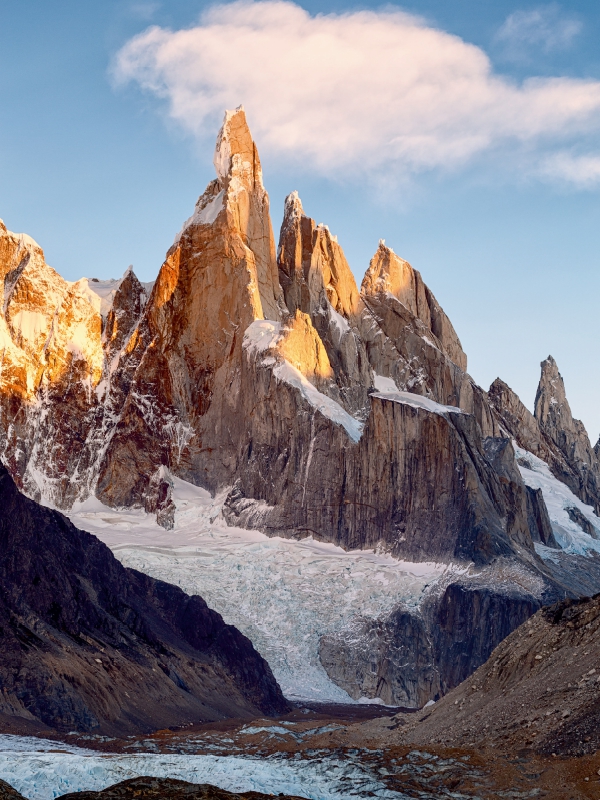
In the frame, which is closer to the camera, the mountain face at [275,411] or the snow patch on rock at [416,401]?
the mountain face at [275,411]

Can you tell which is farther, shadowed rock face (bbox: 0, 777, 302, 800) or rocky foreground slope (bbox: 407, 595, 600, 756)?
rocky foreground slope (bbox: 407, 595, 600, 756)

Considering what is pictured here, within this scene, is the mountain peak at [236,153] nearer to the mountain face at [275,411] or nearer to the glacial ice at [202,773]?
the mountain face at [275,411]

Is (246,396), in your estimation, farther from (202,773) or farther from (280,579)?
(202,773)

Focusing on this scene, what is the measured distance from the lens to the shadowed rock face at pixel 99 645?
68562mm

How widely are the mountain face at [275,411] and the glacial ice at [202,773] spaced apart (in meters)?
64.2

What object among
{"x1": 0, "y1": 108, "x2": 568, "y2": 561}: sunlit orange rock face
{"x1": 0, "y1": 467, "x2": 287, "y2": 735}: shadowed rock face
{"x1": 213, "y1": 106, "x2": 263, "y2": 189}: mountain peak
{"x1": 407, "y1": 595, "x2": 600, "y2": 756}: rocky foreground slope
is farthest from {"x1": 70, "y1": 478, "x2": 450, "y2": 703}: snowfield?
{"x1": 407, "y1": 595, "x2": 600, "y2": 756}: rocky foreground slope

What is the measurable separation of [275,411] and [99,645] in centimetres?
5855

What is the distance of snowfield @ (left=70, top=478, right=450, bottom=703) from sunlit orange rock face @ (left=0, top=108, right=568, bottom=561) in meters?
3.73

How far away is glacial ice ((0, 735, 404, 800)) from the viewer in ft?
132

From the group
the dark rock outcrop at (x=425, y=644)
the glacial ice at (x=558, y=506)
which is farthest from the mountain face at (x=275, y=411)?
the glacial ice at (x=558, y=506)

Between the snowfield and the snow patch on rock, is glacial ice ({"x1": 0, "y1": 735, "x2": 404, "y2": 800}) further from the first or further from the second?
the snow patch on rock

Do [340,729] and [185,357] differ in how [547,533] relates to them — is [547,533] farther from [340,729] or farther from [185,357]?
[340,729]

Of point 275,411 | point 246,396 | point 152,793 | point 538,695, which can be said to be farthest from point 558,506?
point 152,793

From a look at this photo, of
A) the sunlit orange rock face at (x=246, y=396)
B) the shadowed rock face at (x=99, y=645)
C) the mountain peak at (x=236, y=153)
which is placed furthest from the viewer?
the mountain peak at (x=236, y=153)
